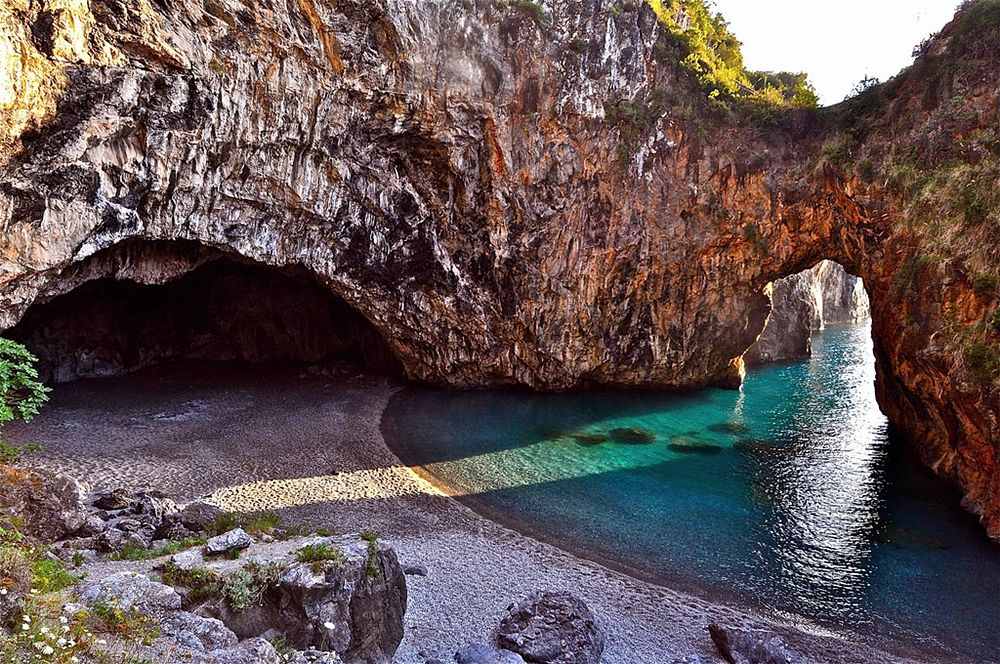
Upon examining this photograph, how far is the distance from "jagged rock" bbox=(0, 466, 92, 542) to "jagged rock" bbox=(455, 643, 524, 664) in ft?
24.0

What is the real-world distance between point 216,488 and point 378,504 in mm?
4378

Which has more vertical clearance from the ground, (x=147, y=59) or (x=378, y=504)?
(x=147, y=59)

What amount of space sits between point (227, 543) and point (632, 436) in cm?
1555

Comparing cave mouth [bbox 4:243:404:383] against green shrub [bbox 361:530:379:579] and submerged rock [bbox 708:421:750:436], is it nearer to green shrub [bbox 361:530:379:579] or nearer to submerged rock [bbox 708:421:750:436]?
submerged rock [bbox 708:421:750:436]

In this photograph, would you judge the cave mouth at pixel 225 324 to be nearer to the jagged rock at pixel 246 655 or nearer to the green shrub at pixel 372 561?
the green shrub at pixel 372 561

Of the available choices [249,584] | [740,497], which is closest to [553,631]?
[249,584]

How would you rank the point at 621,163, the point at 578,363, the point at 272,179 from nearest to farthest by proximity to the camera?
the point at 272,179, the point at 621,163, the point at 578,363

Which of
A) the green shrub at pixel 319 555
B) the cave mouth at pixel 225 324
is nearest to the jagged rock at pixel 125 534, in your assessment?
the green shrub at pixel 319 555

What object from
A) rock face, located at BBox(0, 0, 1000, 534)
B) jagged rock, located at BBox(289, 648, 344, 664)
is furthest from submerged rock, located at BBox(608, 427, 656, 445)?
jagged rock, located at BBox(289, 648, 344, 664)

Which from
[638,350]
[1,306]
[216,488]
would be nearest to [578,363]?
[638,350]

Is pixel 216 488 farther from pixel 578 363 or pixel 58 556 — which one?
pixel 578 363

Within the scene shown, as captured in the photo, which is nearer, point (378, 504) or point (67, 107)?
point (67, 107)

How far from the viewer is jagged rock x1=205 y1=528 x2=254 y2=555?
8.64m

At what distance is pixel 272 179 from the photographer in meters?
18.7
